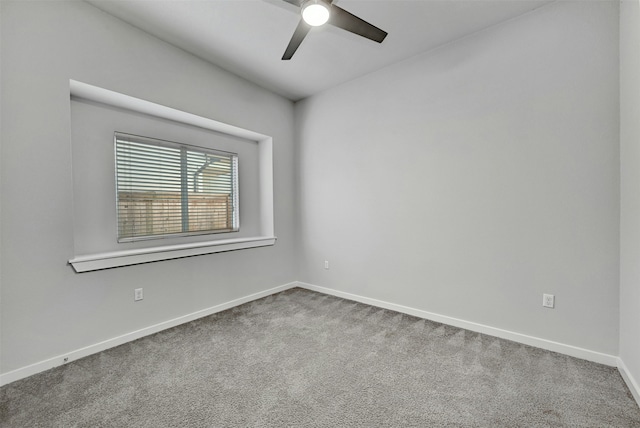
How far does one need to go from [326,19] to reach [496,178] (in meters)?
1.92

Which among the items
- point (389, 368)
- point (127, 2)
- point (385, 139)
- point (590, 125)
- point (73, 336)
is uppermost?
point (127, 2)

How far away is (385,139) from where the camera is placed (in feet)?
10.3

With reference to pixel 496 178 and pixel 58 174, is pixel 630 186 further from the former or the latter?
pixel 58 174

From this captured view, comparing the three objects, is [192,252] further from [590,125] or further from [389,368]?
[590,125]

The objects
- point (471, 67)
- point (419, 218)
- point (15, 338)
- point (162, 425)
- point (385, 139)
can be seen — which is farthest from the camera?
point (385, 139)

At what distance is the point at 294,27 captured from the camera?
8.02 ft

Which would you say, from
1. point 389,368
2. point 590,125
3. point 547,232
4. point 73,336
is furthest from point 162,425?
point 590,125

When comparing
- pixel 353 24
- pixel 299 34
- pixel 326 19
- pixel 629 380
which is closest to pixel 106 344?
pixel 299 34

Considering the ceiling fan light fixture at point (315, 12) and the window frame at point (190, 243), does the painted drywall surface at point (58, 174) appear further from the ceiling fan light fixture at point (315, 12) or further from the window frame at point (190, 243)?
the ceiling fan light fixture at point (315, 12)

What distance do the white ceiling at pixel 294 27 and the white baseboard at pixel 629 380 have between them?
8.98ft

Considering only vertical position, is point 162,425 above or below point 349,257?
below

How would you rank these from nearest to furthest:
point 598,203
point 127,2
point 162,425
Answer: point 162,425
point 598,203
point 127,2

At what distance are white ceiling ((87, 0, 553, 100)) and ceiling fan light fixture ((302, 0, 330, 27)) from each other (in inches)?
20.6

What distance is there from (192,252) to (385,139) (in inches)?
97.3
